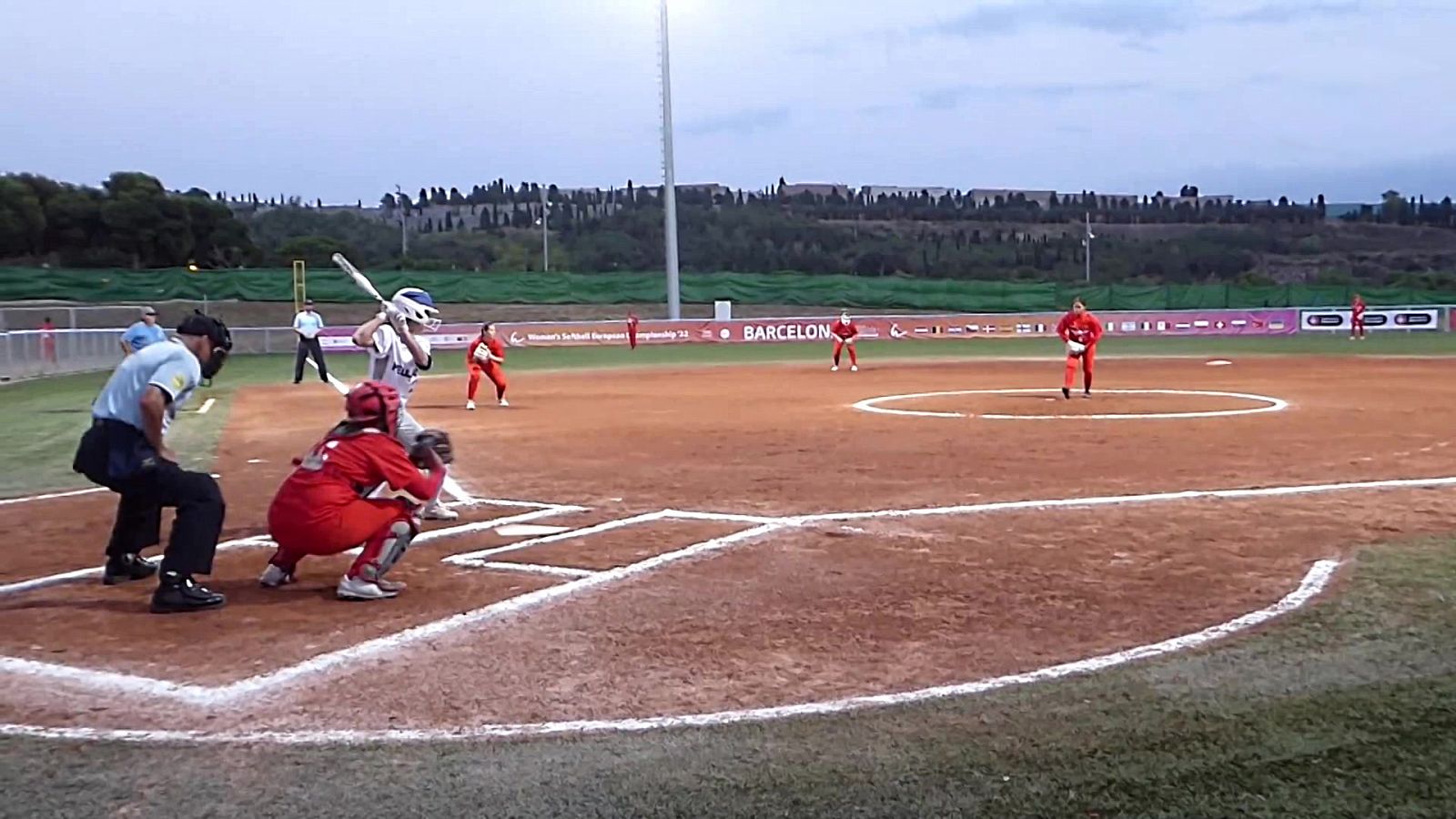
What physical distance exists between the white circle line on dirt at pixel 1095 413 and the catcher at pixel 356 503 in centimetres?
1216

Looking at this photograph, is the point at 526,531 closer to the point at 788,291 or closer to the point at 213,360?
the point at 213,360

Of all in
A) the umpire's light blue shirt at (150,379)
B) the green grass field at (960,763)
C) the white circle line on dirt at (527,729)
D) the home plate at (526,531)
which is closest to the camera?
the green grass field at (960,763)

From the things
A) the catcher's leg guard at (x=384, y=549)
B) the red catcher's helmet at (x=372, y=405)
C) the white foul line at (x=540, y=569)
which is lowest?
the white foul line at (x=540, y=569)

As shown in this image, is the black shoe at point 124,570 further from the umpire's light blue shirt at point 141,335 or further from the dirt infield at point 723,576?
the umpire's light blue shirt at point 141,335

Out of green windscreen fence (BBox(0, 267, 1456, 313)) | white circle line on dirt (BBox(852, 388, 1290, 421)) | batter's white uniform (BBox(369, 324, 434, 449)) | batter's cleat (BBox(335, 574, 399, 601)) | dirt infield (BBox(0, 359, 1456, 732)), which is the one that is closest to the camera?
dirt infield (BBox(0, 359, 1456, 732))

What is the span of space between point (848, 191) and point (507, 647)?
119305 mm

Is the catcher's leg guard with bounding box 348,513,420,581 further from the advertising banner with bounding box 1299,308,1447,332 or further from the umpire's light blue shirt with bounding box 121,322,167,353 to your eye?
the advertising banner with bounding box 1299,308,1447,332

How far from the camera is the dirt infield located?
232 inches

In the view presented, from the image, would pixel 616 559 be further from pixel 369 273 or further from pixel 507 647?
pixel 369 273

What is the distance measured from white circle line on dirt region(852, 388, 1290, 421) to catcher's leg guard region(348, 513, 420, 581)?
12.2 metres

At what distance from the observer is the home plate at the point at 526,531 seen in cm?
977

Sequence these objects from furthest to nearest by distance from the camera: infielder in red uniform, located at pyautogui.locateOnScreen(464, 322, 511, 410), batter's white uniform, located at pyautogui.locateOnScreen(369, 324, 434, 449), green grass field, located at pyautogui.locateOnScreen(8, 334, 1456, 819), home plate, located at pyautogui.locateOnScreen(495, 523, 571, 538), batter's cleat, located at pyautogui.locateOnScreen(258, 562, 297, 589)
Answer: infielder in red uniform, located at pyautogui.locateOnScreen(464, 322, 511, 410) < batter's white uniform, located at pyautogui.locateOnScreen(369, 324, 434, 449) < home plate, located at pyautogui.locateOnScreen(495, 523, 571, 538) < batter's cleat, located at pyautogui.locateOnScreen(258, 562, 297, 589) < green grass field, located at pyautogui.locateOnScreen(8, 334, 1456, 819)

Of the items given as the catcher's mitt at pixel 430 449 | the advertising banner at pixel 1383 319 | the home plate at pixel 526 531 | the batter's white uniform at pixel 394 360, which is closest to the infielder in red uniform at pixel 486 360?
the batter's white uniform at pixel 394 360

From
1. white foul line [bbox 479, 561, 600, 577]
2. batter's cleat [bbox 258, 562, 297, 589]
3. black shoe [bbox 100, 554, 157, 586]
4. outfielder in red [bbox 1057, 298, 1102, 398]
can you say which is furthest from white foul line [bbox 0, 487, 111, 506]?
outfielder in red [bbox 1057, 298, 1102, 398]
